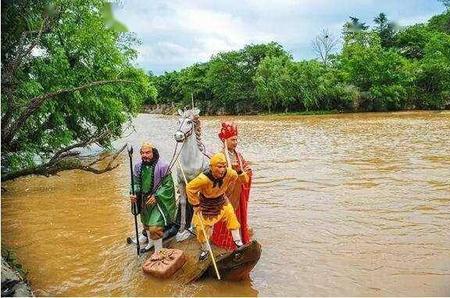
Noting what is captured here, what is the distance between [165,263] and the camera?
6.48 m

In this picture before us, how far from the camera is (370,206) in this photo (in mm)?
10336

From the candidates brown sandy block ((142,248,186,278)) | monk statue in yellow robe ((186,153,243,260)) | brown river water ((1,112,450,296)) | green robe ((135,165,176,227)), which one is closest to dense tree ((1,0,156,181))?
brown river water ((1,112,450,296))

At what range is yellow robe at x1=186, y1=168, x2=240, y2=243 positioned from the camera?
611 centimetres

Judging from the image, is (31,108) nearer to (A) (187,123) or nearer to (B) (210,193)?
(A) (187,123)

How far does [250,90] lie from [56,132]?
51.6m

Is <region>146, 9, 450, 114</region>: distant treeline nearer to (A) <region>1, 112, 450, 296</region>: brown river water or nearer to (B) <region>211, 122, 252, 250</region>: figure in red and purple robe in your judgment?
(A) <region>1, 112, 450, 296</region>: brown river water

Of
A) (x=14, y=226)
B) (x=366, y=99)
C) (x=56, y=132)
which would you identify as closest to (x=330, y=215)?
(x=14, y=226)

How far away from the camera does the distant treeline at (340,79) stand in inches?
2031

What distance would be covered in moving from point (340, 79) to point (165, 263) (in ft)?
173

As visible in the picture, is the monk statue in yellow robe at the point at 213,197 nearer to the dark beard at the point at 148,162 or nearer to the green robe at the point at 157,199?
the green robe at the point at 157,199

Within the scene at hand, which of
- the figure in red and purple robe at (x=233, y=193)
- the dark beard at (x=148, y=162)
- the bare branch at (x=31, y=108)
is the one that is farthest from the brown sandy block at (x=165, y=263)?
the bare branch at (x=31, y=108)

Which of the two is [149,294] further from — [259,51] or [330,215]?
[259,51]

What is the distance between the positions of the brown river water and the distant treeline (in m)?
35.1

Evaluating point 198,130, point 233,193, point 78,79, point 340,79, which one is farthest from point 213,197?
point 340,79
